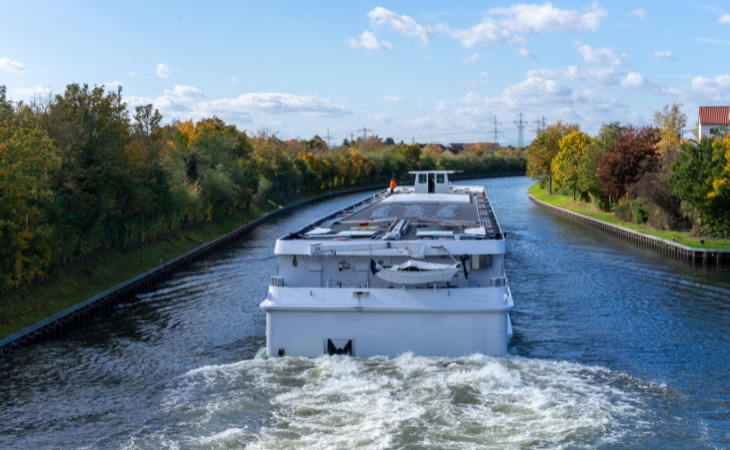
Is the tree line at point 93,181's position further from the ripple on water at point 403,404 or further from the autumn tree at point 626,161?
the autumn tree at point 626,161

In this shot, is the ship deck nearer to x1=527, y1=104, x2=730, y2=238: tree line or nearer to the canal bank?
the canal bank

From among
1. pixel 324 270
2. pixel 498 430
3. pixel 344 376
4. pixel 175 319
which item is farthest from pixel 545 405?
pixel 175 319

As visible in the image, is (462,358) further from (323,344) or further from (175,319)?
(175,319)

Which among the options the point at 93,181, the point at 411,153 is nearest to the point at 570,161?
the point at 93,181

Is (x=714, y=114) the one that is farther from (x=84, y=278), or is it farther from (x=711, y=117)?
(x=84, y=278)

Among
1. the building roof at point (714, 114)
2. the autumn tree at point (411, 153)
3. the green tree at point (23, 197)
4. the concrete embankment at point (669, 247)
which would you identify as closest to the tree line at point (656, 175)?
the concrete embankment at point (669, 247)
